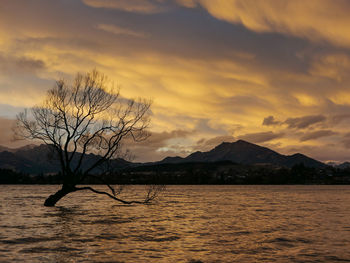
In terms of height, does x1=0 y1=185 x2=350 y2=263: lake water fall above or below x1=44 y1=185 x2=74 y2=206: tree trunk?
below

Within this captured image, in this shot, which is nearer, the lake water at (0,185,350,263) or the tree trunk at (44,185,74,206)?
the lake water at (0,185,350,263)

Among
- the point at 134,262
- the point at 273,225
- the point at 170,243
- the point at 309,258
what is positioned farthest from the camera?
the point at 273,225

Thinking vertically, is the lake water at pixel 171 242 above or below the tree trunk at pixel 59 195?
below

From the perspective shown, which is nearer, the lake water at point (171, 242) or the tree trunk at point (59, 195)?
the lake water at point (171, 242)

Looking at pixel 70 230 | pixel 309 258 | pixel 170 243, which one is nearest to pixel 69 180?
pixel 70 230

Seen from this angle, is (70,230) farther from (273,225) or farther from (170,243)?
(273,225)

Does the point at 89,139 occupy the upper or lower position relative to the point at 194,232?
upper

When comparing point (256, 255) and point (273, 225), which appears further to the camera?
point (273, 225)

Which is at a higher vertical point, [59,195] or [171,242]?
[59,195]

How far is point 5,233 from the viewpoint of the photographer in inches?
1097

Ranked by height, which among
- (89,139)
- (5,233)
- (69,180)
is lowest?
(5,233)

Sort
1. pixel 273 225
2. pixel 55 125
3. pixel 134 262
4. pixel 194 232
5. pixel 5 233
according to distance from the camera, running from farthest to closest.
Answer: pixel 55 125 < pixel 273 225 < pixel 194 232 < pixel 5 233 < pixel 134 262

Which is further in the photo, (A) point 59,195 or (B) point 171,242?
(A) point 59,195

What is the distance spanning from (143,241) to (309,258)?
35.0ft
